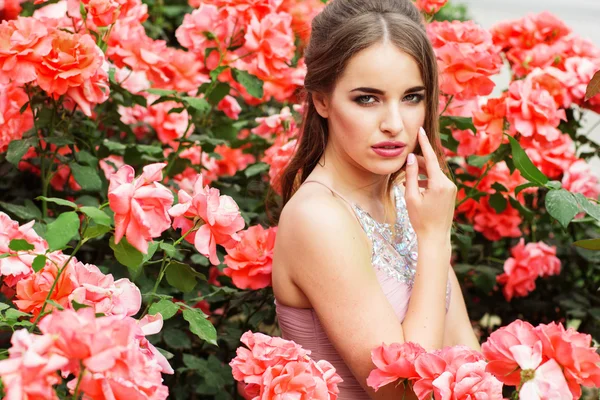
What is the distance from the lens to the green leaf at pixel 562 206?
→ 1702 mm

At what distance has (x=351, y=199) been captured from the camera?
6.57ft

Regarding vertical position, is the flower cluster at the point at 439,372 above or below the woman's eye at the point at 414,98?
below

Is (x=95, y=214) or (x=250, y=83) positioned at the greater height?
(x=95, y=214)

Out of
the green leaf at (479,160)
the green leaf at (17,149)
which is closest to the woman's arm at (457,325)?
the green leaf at (479,160)

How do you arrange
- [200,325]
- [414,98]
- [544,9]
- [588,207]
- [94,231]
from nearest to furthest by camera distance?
1. [94,231]
2. [200,325]
3. [588,207]
4. [414,98]
5. [544,9]

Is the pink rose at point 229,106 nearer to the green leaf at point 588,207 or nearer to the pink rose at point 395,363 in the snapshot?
the green leaf at point 588,207

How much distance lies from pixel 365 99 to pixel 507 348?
708 millimetres

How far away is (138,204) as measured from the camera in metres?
1.24

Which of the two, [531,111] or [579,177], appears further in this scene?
[579,177]

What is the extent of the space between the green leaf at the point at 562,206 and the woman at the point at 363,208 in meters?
0.22

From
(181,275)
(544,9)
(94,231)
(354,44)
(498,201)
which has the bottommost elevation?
(544,9)

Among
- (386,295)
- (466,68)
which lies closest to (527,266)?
(466,68)

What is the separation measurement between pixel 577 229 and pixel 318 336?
127 centimetres

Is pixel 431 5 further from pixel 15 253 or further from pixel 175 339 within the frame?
pixel 15 253
